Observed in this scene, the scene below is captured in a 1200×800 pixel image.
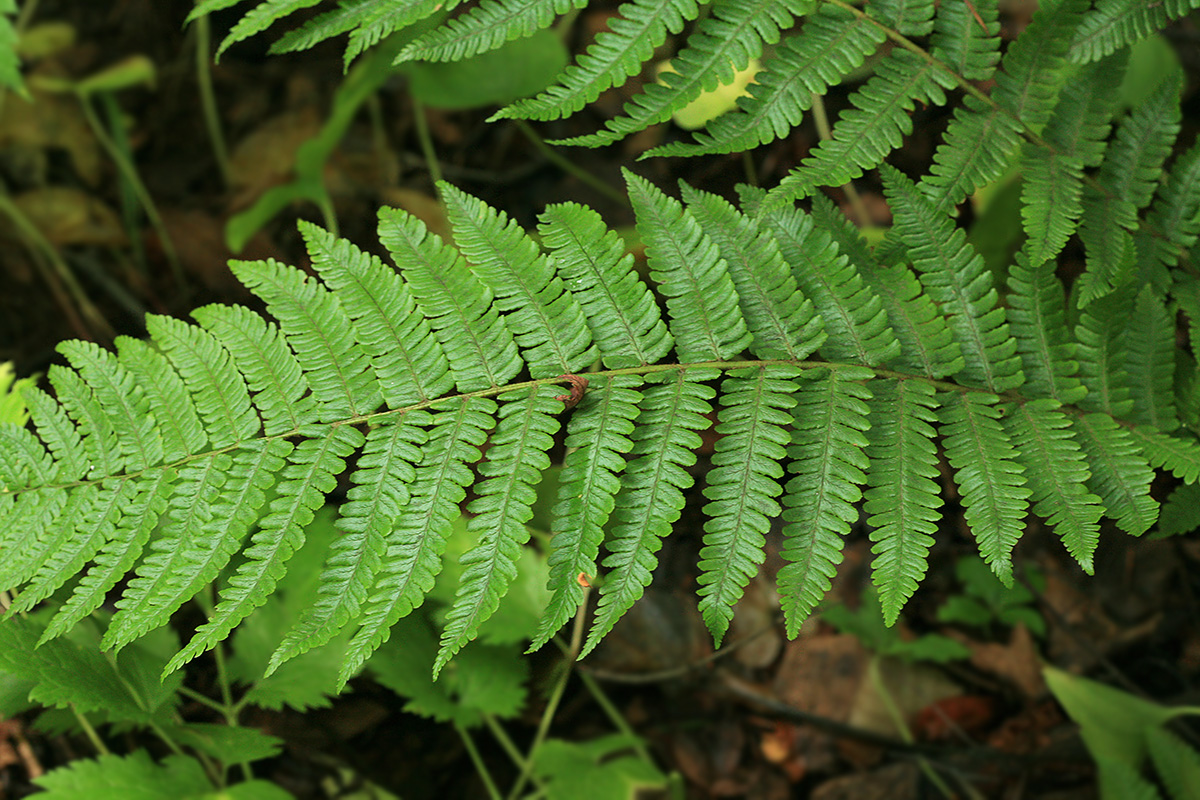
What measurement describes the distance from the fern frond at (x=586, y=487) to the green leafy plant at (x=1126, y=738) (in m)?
1.30

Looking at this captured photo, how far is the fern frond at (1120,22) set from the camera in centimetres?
142

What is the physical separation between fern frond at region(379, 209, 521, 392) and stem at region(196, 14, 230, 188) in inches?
91.7

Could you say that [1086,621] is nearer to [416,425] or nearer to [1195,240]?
[1195,240]

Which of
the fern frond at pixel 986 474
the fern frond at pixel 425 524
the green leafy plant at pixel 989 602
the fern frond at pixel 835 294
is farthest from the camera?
the green leafy plant at pixel 989 602

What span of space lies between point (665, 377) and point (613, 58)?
54 cm

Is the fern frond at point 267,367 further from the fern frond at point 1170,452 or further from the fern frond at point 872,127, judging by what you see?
the fern frond at point 1170,452

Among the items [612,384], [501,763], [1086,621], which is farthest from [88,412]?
[1086,621]

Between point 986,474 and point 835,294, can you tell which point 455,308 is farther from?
point 986,474

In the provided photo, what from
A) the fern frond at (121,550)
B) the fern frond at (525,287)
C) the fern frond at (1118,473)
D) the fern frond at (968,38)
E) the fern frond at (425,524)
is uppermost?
the fern frond at (968,38)

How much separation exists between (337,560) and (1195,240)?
63.9 inches

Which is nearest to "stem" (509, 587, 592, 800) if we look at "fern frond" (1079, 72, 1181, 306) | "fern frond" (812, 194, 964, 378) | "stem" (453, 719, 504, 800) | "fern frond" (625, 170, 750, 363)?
"stem" (453, 719, 504, 800)

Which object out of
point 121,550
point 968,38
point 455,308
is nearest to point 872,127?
point 968,38

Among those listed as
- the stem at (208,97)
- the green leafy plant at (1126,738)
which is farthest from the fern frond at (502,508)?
the stem at (208,97)

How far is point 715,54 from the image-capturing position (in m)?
1.41
